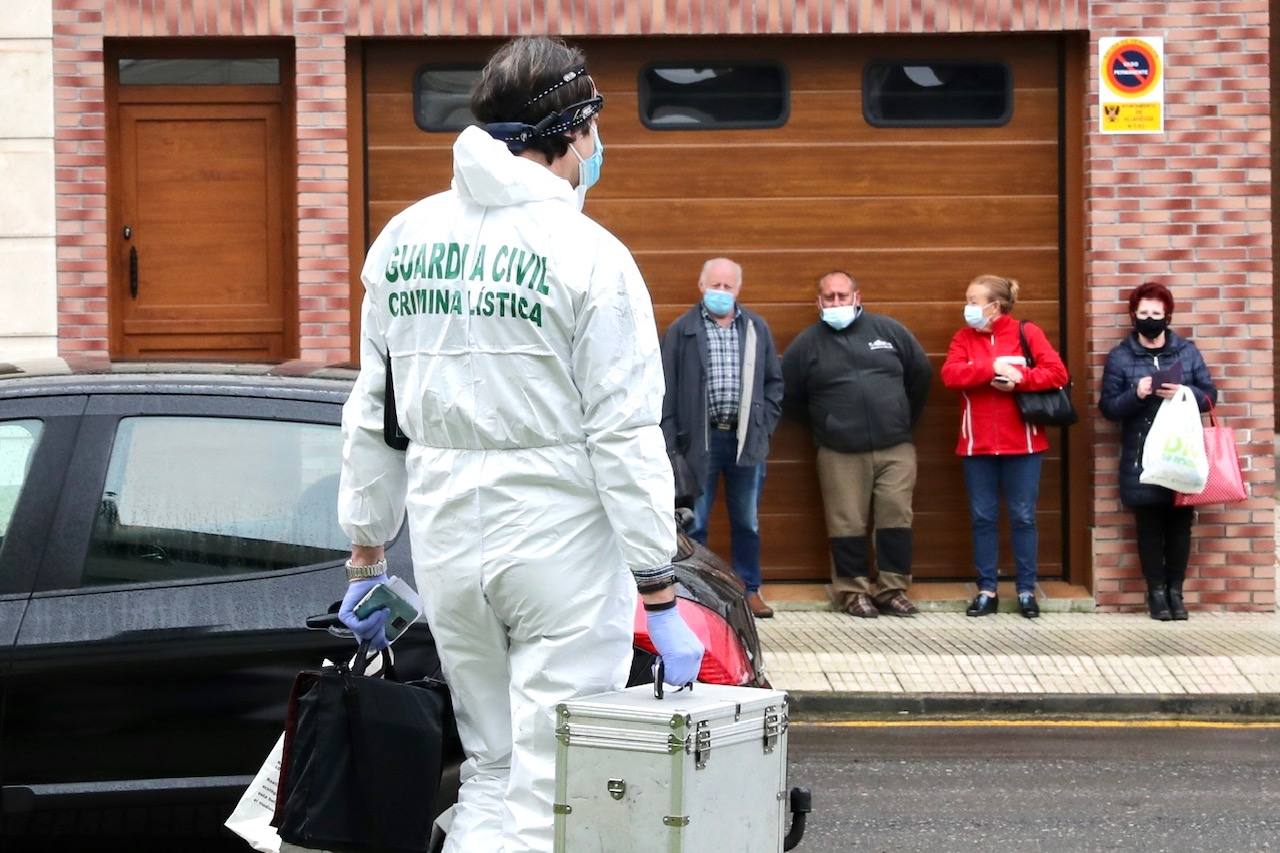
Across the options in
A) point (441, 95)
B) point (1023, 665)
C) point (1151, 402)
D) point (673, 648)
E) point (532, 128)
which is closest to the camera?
point (673, 648)

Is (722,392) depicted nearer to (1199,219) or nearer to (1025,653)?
(1025,653)

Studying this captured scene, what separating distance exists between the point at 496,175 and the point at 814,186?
7566 millimetres

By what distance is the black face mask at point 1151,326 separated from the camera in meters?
11.0

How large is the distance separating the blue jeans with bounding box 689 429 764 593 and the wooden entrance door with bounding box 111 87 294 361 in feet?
8.28

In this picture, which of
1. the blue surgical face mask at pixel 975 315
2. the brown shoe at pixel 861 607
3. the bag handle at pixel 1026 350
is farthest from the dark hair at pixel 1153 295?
the brown shoe at pixel 861 607

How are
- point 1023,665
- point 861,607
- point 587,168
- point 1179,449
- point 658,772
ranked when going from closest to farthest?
point 658,772 < point 587,168 < point 1023,665 < point 1179,449 < point 861,607

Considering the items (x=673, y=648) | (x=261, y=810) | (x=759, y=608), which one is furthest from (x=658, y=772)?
(x=759, y=608)

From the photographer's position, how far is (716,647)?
16.9ft

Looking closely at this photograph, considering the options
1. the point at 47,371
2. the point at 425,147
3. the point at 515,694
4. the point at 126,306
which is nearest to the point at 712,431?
the point at 425,147

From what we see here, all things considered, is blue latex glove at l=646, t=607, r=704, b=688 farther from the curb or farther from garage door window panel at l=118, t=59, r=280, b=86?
garage door window panel at l=118, t=59, r=280, b=86

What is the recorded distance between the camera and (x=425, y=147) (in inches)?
448

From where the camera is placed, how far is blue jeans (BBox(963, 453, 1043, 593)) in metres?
11.1

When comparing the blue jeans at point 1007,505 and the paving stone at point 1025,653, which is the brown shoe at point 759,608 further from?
the blue jeans at point 1007,505

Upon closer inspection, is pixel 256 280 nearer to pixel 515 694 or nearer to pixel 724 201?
pixel 724 201
